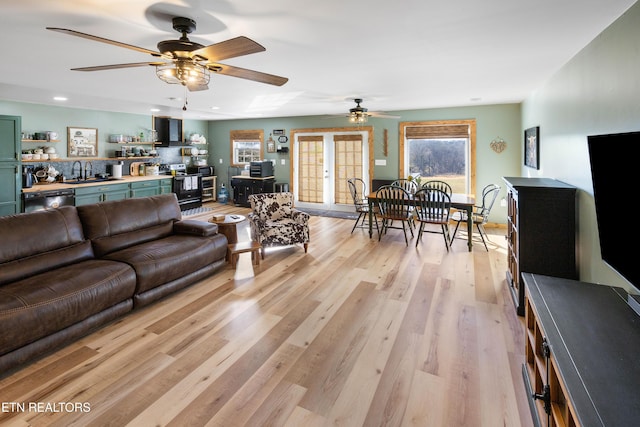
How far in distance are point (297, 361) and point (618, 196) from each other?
83.3 inches

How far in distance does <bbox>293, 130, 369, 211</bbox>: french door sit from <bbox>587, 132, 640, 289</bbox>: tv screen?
6133mm

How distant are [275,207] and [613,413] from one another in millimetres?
4510

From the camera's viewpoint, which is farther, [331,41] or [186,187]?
[186,187]

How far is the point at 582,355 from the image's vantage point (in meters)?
1.33

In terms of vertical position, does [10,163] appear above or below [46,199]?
above

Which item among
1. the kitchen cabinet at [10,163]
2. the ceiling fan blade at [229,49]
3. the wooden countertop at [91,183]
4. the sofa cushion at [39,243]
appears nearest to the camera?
the ceiling fan blade at [229,49]

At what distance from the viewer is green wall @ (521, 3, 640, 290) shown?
2.08 meters

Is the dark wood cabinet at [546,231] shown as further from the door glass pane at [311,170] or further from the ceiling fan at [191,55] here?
the door glass pane at [311,170]

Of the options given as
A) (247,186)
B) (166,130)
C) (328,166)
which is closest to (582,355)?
(328,166)

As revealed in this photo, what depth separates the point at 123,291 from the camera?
293 centimetres

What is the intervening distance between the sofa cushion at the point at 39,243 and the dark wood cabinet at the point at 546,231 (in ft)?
13.2

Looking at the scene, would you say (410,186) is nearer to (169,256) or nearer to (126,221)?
(169,256)

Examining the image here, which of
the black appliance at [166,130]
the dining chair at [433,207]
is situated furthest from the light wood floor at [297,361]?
the black appliance at [166,130]

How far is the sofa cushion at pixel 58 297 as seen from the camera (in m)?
2.24
